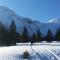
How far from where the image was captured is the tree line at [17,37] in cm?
552

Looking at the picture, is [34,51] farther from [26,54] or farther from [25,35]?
[25,35]

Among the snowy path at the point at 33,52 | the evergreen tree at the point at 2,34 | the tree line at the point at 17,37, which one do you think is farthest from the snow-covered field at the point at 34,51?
the evergreen tree at the point at 2,34

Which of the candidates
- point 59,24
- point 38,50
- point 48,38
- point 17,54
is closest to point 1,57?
point 17,54

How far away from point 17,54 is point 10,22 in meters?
1.11

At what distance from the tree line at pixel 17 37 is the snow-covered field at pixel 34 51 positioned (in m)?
0.18

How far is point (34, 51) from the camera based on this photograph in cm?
571

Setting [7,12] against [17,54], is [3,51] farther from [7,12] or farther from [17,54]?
[7,12]

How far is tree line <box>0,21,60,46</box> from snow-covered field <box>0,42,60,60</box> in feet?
0.58

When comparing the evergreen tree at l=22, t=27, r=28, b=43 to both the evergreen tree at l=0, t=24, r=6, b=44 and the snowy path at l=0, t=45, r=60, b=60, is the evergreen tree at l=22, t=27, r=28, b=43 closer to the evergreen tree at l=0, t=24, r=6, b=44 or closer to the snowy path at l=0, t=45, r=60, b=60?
the snowy path at l=0, t=45, r=60, b=60

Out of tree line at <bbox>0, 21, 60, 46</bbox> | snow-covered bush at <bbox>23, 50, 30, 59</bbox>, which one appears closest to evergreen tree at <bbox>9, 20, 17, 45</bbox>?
tree line at <bbox>0, 21, 60, 46</bbox>

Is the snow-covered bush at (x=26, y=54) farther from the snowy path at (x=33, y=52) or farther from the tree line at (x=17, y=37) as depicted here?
the tree line at (x=17, y=37)

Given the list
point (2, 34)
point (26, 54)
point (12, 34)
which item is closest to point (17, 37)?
point (12, 34)

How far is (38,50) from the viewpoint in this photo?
19.0ft

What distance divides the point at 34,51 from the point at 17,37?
2.56 feet
